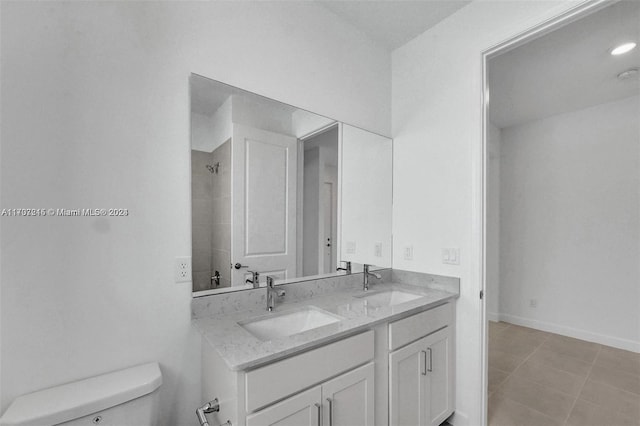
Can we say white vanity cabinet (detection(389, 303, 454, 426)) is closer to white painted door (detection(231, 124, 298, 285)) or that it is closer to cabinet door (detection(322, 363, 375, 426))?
cabinet door (detection(322, 363, 375, 426))

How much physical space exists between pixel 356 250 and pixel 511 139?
3110 mm

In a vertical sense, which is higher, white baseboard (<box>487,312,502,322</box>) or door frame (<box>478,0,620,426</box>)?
door frame (<box>478,0,620,426</box>)

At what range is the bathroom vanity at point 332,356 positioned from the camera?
39.5 inches

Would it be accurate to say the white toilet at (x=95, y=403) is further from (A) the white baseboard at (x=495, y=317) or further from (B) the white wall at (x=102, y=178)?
(A) the white baseboard at (x=495, y=317)

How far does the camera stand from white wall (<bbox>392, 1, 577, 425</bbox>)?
174 cm

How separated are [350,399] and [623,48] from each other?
2996 mm

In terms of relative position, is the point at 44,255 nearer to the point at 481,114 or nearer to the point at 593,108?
the point at 481,114

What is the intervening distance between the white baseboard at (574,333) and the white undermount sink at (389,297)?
1190mm

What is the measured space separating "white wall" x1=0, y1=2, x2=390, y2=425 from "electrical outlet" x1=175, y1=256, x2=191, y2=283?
0.09ft

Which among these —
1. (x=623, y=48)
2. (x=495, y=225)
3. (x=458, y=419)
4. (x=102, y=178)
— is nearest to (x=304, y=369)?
(x=102, y=178)

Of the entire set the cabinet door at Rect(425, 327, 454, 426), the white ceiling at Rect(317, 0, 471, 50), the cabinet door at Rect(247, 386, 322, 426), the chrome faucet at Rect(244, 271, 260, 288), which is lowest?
the cabinet door at Rect(425, 327, 454, 426)

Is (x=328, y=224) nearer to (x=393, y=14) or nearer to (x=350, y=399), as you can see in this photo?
(x=350, y=399)

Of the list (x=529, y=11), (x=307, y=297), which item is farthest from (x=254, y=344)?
(x=529, y=11)

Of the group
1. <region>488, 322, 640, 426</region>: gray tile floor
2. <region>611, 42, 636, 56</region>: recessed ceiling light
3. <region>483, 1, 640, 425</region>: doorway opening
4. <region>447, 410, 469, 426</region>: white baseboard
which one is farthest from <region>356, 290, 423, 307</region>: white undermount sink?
<region>611, 42, 636, 56</region>: recessed ceiling light
